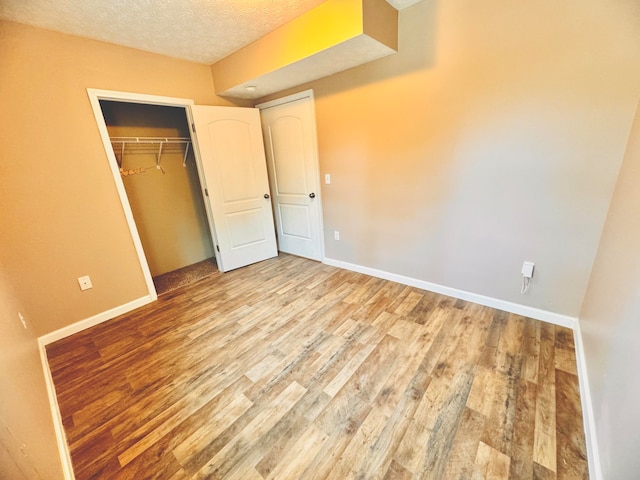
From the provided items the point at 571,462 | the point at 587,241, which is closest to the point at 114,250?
the point at 571,462

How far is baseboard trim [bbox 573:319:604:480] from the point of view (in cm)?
103

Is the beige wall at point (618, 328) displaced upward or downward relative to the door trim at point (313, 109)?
downward

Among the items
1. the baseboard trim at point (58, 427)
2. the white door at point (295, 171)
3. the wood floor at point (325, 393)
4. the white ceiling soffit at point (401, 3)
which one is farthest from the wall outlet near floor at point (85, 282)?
the white ceiling soffit at point (401, 3)

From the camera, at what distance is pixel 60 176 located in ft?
6.88

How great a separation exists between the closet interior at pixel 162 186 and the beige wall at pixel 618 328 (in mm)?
3471

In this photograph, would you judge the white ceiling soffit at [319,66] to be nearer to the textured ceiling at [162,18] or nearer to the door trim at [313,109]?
the door trim at [313,109]

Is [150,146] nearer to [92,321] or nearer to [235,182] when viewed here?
[235,182]

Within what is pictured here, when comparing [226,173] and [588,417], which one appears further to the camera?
[226,173]

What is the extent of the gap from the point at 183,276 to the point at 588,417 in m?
3.72

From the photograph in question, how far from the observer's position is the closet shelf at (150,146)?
287 cm

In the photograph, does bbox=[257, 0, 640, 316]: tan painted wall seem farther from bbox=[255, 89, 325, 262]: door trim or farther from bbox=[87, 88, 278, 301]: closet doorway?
bbox=[87, 88, 278, 301]: closet doorway

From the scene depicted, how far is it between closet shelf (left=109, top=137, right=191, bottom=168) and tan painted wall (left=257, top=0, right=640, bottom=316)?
1936mm

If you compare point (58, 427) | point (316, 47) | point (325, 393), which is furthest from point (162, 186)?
point (325, 393)

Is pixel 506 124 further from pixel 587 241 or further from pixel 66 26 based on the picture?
pixel 66 26
